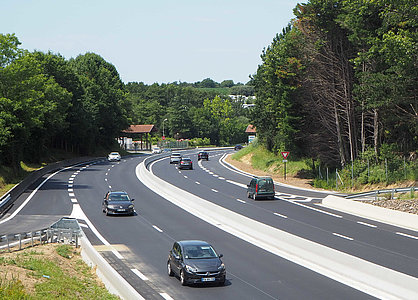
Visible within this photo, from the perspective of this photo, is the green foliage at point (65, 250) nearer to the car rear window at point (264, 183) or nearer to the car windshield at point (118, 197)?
the car windshield at point (118, 197)

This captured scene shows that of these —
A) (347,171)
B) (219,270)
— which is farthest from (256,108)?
(219,270)

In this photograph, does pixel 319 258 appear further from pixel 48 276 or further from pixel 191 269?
pixel 48 276

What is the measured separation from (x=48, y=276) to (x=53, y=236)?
9.61 metres

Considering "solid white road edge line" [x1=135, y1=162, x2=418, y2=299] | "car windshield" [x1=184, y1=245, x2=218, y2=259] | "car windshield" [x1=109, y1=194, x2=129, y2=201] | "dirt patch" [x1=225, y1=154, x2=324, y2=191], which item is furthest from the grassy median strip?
"dirt patch" [x1=225, y1=154, x2=324, y2=191]

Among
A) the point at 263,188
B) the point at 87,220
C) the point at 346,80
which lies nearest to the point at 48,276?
the point at 87,220

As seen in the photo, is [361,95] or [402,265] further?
[361,95]

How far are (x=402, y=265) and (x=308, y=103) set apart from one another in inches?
1687

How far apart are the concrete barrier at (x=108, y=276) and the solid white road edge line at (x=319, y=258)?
8.07 meters

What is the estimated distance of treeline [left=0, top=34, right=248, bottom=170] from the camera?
204 feet

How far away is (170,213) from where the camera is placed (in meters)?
40.1

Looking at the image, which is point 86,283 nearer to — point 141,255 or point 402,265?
point 141,255

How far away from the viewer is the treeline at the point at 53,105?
61.8 meters

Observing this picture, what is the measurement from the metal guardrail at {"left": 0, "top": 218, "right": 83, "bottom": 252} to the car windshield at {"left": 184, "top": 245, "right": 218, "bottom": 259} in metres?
9.24

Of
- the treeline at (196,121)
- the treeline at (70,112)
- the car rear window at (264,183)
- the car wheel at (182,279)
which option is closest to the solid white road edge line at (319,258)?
the car wheel at (182,279)
